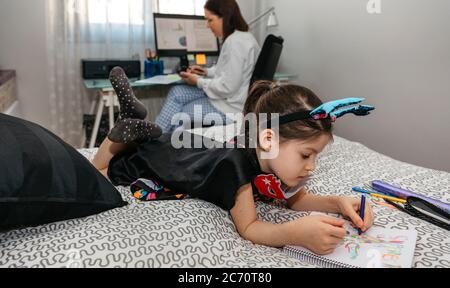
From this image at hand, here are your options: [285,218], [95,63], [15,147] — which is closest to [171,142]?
[285,218]

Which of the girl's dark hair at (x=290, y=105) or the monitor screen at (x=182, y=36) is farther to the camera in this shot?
the monitor screen at (x=182, y=36)

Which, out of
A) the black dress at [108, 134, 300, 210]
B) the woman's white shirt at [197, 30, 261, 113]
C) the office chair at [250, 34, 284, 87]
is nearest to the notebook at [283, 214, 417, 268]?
the black dress at [108, 134, 300, 210]

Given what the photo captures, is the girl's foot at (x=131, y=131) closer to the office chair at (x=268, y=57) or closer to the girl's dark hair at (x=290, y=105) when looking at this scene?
the girl's dark hair at (x=290, y=105)

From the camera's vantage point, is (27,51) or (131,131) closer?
(131,131)

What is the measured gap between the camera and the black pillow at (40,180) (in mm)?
675

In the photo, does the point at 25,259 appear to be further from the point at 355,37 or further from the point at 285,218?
the point at 355,37

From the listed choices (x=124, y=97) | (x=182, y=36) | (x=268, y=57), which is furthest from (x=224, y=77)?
(x=124, y=97)

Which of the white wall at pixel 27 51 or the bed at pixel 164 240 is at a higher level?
the white wall at pixel 27 51

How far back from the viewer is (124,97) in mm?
1241

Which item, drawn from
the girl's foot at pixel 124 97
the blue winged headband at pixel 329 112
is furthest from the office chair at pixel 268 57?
the blue winged headband at pixel 329 112

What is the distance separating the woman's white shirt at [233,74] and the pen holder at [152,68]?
490mm

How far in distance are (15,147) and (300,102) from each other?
2.08 feet

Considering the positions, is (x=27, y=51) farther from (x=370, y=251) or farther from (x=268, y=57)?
(x=370, y=251)

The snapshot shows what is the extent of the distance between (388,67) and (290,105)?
1.61m
